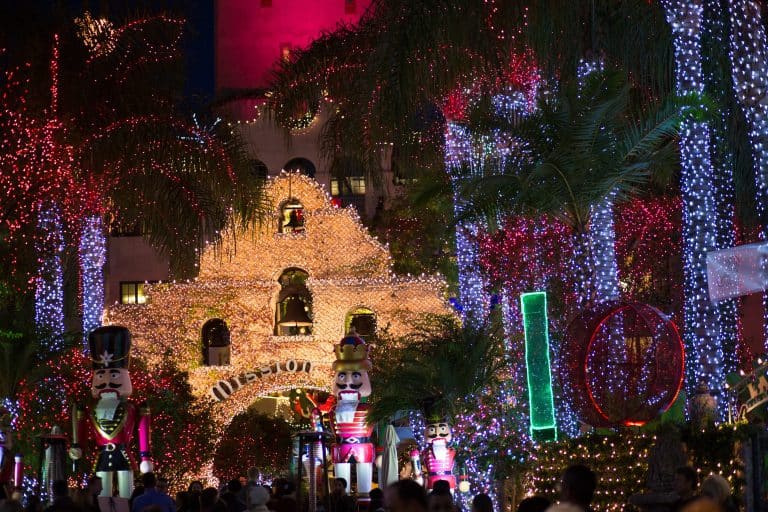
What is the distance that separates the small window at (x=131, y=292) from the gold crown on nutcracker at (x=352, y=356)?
19.5m

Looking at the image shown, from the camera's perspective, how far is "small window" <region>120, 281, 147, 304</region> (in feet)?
131

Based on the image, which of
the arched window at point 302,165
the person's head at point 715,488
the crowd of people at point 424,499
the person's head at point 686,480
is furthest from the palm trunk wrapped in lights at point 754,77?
the arched window at point 302,165

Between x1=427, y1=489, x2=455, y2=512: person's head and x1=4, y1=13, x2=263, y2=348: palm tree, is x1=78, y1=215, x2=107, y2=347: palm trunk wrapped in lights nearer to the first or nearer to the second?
x1=4, y1=13, x2=263, y2=348: palm tree

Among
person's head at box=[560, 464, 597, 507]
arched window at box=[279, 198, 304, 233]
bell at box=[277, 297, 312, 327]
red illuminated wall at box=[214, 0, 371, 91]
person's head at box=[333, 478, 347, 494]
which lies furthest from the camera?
red illuminated wall at box=[214, 0, 371, 91]

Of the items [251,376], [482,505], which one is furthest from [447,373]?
[482,505]

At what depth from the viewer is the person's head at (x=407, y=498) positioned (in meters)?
7.41

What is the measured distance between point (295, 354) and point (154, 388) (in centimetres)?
354

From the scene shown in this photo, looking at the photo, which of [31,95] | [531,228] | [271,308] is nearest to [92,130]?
[31,95]

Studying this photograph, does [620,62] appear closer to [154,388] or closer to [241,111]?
[154,388]

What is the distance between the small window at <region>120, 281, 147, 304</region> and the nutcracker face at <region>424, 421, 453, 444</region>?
21301 millimetres

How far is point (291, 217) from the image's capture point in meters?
30.4

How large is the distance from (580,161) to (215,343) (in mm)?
23558

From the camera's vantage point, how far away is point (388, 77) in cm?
1566

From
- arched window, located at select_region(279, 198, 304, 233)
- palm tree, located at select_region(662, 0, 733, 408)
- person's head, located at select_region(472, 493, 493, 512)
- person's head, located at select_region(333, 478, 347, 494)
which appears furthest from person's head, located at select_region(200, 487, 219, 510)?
arched window, located at select_region(279, 198, 304, 233)
